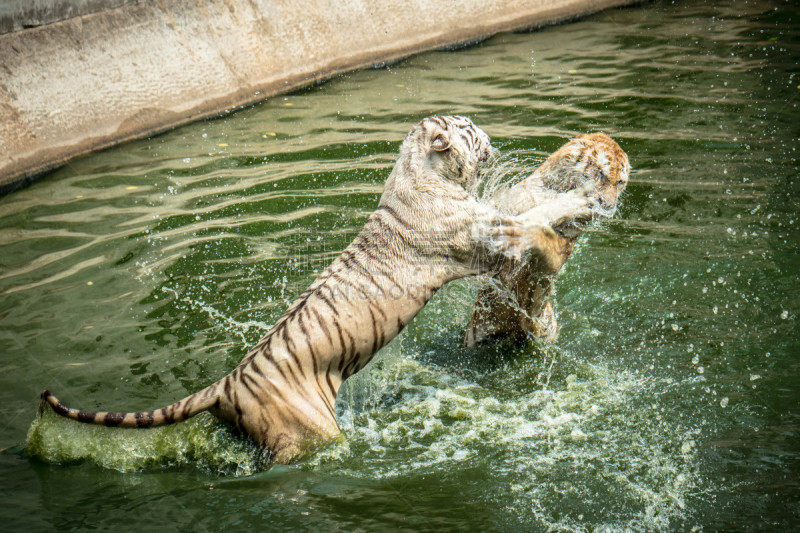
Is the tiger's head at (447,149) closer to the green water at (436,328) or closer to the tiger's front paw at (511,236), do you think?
the tiger's front paw at (511,236)

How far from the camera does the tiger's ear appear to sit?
3250 millimetres

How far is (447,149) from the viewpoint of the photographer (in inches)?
129

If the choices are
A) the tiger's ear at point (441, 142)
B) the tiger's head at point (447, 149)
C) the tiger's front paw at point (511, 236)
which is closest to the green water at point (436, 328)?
the tiger's front paw at point (511, 236)

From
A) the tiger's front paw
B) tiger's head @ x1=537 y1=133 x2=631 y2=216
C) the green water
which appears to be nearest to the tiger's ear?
the tiger's front paw

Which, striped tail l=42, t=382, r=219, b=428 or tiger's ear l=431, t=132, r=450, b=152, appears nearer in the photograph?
striped tail l=42, t=382, r=219, b=428

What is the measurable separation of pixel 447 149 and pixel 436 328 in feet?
3.60

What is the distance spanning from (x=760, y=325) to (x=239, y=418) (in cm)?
242

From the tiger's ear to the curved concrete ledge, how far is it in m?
4.07

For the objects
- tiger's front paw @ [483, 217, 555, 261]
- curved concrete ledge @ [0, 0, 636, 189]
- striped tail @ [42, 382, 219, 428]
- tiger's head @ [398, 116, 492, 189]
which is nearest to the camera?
striped tail @ [42, 382, 219, 428]

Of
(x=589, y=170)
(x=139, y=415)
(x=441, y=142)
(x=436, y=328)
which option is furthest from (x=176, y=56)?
(x=139, y=415)

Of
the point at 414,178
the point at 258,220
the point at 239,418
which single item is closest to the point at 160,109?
the point at 258,220

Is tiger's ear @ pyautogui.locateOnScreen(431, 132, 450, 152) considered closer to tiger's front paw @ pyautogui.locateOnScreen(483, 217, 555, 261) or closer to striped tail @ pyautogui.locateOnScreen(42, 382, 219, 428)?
tiger's front paw @ pyautogui.locateOnScreen(483, 217, 555, 261)

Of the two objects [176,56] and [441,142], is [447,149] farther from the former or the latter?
[176,56]

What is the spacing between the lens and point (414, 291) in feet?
10.1
